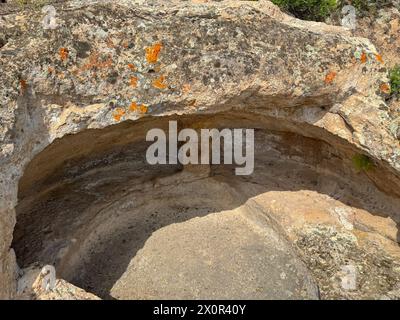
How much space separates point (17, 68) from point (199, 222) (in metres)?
3.18

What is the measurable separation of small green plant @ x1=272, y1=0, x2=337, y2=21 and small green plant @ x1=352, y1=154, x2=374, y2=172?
2.29 meters

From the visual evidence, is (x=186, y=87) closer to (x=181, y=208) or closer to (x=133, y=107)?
(x=133, y=107)

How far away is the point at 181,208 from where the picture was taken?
251 inches

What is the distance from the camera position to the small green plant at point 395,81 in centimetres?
493

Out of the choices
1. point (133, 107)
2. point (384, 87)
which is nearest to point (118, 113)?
point (133, 107)

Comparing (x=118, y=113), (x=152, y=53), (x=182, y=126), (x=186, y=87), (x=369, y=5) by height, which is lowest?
(x=182, y=126)

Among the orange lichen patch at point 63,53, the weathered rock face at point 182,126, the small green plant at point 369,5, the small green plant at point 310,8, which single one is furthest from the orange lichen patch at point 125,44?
the small green plant at point 369,5

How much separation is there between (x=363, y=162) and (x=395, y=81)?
0.93m

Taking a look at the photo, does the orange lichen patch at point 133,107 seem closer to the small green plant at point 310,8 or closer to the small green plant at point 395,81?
the small green plant at point 395,81

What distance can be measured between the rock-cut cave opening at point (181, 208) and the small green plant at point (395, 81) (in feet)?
2.45

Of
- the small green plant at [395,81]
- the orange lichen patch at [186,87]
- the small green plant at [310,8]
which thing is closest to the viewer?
the orange lichen patch at [186,87]

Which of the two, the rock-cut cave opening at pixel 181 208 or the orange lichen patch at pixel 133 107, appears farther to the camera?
the rock-cut cave opening at pixel 181 208

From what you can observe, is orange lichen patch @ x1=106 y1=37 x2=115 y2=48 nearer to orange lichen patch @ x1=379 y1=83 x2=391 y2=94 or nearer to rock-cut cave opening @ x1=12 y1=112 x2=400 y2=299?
rock-cut cave opening @ x1=12 y1=112 x2=400 y2=299

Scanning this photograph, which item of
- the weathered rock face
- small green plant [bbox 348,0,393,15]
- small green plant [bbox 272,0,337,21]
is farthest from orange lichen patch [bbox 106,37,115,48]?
small green plant [bbox 348,0,393,15]
